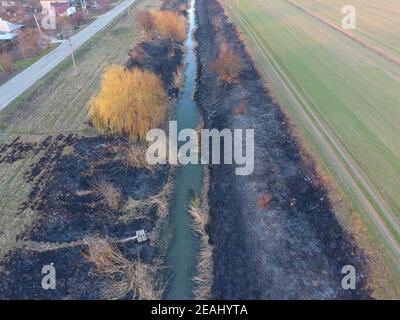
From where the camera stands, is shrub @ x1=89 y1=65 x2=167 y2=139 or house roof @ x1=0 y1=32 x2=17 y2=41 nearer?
shrub @ x1=89 y1=65 x2=167 y2=139

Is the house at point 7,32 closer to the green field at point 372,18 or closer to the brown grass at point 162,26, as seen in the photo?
the brown grass at point 162,26

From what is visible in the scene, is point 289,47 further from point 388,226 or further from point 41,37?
point 41,37

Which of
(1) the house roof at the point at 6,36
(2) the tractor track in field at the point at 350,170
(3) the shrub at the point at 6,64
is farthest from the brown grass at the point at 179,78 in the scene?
(1) the house roof at the point at 6,36

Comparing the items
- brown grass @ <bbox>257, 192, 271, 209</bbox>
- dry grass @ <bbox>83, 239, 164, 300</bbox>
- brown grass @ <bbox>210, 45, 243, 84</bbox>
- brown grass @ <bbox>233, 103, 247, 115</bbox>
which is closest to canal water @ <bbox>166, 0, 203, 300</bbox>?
dry grass @ <bbox>83, 239, 164, 300</bbox>

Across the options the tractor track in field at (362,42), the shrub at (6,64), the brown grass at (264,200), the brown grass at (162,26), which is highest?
the brown grass at (162,26)

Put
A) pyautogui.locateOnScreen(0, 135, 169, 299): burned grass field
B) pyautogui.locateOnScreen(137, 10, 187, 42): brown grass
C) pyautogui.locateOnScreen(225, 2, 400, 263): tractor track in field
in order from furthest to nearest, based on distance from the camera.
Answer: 1. pyautogui.locateOnScreen(137, 10, 187, 42): brown grass
2. pyautogui.locateOnScreen(225, 2, 400, 263): tractor track in field
3. pyautogui.locateOnScreen(0, 135, 169, 299): burned grass field

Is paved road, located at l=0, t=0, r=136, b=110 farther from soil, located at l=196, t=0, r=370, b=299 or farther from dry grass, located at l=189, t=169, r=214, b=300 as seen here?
dry grass, located at l=189, t=169, r=214, b=300

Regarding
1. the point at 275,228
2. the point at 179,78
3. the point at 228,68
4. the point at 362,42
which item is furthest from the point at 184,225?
the point at 362,42
